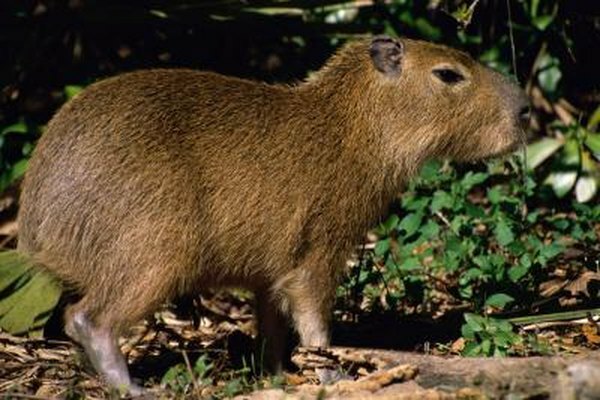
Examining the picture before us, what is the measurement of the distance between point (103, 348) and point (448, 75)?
6.67ft

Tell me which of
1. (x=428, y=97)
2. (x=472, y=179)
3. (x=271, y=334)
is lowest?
(x=271, y=334)

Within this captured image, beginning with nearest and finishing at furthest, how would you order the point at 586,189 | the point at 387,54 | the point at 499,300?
the point at 499,300
the point at 387,54
the point at 586,189

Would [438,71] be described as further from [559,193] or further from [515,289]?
[559,193]

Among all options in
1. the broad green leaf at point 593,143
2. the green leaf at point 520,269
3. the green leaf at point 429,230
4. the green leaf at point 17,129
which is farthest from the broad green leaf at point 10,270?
the broad green leaf at point 593,143

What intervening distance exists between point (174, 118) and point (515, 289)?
75.2 inches

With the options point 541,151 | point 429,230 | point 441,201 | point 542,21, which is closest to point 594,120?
point 541,151

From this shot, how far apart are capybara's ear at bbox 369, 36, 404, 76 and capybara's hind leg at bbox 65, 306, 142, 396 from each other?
177 cm

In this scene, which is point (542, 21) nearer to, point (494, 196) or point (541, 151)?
point (541, 151)

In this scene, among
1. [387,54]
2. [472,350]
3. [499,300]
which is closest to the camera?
[472,350]

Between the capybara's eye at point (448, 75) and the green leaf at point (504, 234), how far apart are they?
865mm

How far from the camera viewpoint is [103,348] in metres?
4.65

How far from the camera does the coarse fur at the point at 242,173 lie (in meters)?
4.54

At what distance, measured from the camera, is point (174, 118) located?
473 centimetres

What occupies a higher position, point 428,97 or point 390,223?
point 428,97
